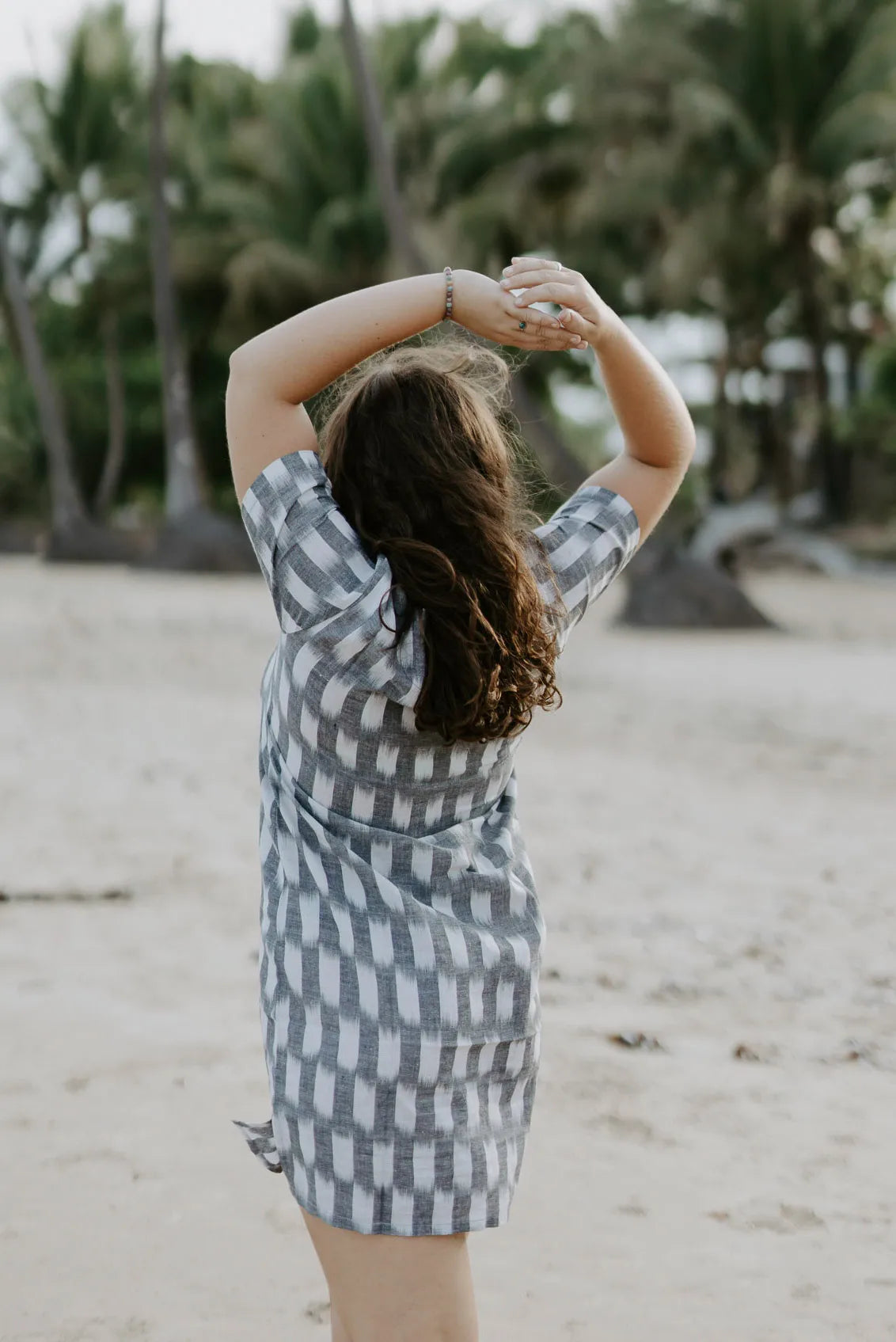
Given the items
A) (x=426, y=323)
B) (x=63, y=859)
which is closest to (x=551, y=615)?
(x=426, y=323)

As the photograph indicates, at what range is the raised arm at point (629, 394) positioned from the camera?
151 cm

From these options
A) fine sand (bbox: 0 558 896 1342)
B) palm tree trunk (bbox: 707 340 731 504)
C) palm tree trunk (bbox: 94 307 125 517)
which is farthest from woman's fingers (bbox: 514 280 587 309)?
palm tree trunk (bbox: 94 307 125 517)

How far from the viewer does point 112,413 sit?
29641 millimetres

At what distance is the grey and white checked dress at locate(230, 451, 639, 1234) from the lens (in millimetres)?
1450

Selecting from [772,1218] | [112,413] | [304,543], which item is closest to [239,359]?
[304,543]

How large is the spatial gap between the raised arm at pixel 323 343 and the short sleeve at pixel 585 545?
20 centimetres

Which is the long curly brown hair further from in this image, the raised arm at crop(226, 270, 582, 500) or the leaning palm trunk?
the leaning palm trunk

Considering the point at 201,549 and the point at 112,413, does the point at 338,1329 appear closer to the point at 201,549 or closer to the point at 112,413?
the point at 201,549

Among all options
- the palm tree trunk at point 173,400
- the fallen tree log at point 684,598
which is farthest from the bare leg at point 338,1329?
the palm tree trunk at point 173,400

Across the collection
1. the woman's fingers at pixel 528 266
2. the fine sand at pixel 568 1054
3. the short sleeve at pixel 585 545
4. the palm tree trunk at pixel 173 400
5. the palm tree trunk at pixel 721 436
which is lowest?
the palm tree trunk at pixel 721 436

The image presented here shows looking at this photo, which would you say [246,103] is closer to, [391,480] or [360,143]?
Answer: [360,143]

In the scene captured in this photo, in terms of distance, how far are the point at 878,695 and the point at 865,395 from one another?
14.9m

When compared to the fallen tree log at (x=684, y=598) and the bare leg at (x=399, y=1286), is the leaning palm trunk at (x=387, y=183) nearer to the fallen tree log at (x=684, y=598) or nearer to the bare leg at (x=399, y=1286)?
the fallen tree log at (x=684, y=598)

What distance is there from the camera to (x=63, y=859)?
4.76m
